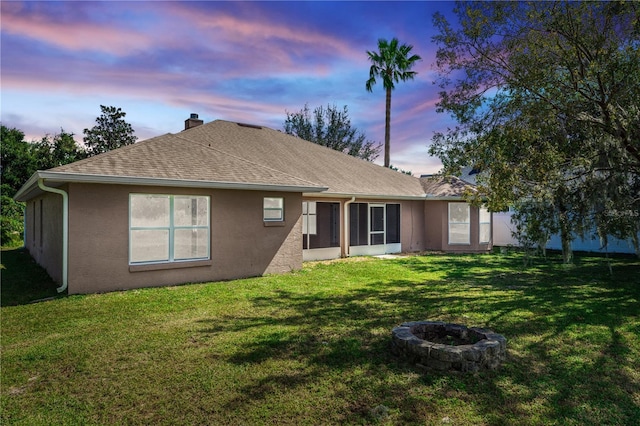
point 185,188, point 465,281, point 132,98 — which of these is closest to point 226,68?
point 132,98

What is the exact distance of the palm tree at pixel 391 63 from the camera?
2603cm

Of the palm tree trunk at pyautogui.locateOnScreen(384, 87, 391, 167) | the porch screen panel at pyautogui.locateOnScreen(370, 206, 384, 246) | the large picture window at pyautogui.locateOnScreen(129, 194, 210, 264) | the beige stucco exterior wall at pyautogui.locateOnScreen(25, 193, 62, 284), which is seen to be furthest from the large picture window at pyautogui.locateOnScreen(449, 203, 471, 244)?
the beige stucco exterior wall at pyautogui.locateOnScreen(25, 193, 62, 284)

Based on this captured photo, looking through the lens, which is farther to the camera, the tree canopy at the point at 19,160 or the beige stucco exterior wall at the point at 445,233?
the tree canopy at the point at 19,160

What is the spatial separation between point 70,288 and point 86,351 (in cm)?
361

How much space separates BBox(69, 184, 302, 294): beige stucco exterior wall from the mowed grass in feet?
1.66

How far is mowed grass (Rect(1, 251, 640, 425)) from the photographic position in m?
3.53

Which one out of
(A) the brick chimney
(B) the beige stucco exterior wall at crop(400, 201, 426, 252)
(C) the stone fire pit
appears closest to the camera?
(C) the stone fire pit

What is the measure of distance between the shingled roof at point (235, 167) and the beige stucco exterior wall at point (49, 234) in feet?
2.33

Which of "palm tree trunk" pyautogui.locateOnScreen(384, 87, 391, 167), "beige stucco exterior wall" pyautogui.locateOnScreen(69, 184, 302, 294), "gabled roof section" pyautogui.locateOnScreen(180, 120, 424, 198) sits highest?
"palm tree trunk" pyautogui.locateOnScreen(384, 87, 391, 167)

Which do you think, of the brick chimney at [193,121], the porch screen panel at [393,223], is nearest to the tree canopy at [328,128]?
the brick chimney at [193,121]

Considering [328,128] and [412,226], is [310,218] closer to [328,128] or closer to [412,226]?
[412,226]

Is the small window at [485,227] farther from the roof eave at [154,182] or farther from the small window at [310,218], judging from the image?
the roof eave at [154,182]

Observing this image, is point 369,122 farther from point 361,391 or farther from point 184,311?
point 361,391

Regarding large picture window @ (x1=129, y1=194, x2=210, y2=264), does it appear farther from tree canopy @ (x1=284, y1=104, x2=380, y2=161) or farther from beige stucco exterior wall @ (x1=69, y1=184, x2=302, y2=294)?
tree canopy @ (x1=284, y1=104, x2=380, y2=161)
